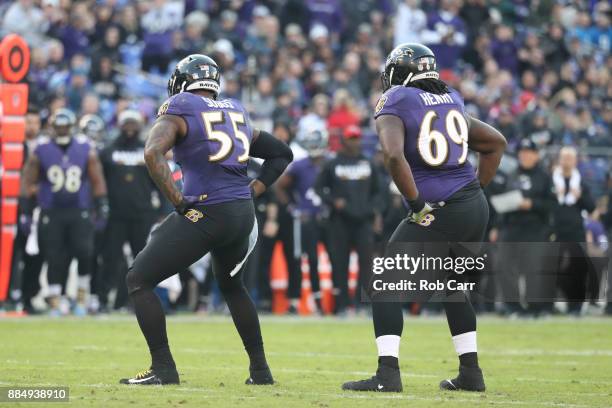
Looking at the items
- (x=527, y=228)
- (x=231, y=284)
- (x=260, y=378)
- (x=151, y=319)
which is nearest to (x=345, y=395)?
(x=260, y=378)

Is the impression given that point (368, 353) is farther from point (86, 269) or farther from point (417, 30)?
point (417, 30)

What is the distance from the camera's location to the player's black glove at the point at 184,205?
822 centimetres

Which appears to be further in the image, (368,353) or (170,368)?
(368,353)

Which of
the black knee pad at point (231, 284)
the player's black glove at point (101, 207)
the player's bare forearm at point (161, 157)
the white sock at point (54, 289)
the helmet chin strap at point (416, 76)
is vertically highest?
the helmet chin strap at point (416, 76)

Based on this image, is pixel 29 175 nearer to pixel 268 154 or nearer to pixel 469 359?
pixel 268 154

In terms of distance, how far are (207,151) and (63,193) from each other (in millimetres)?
7794

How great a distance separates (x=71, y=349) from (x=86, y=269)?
4664 mm

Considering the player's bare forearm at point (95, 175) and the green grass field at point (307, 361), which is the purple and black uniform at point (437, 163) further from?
the player's bare forearm at point (95, 175)

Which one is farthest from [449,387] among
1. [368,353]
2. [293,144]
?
[293,144]

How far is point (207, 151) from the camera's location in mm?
8305

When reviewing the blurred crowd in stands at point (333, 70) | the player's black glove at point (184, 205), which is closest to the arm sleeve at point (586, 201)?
the blurred crowd in stands at point (333, 70)

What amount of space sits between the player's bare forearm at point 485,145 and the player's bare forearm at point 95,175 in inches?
304

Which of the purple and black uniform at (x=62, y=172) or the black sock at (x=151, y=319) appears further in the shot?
the purple and black uniform at (x=62, y=172)

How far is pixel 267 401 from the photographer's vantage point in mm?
7559
